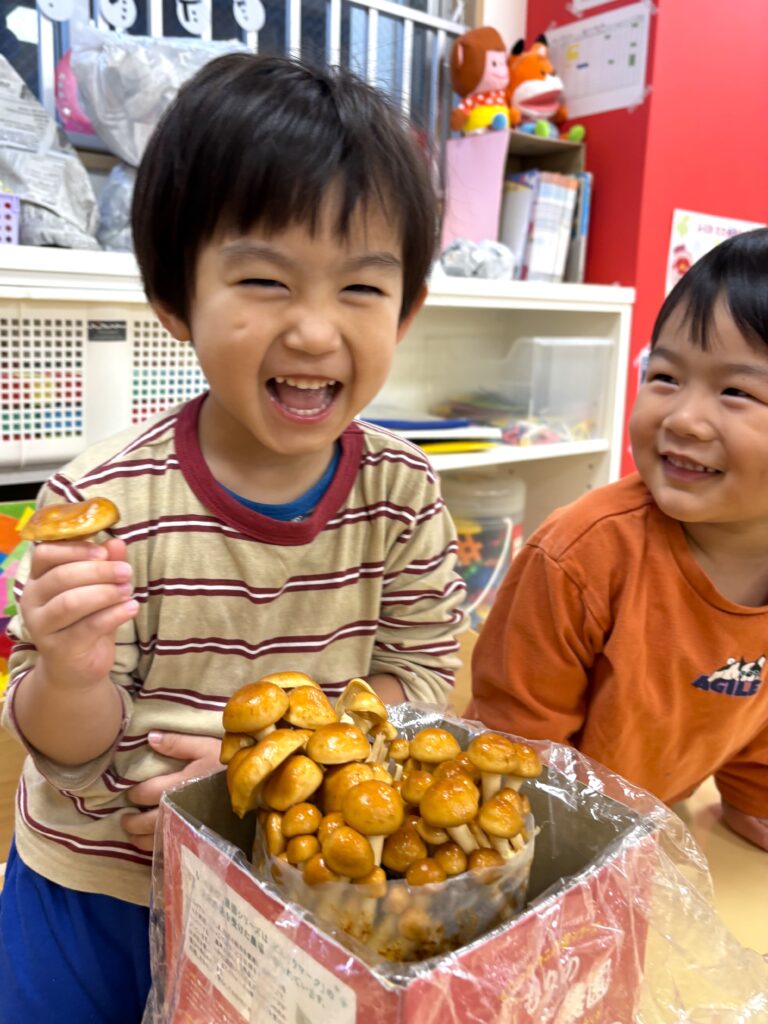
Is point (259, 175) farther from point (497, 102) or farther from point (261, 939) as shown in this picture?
point (497, 102)

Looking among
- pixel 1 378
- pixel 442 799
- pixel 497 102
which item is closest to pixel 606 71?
pixel 497 102

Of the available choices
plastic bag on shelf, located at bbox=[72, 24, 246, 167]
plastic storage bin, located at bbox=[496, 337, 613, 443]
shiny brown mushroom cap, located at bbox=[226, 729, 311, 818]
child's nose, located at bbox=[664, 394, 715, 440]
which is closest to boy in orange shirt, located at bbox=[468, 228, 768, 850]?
child's nose, located at bbox=[664, 394, 715, 440]

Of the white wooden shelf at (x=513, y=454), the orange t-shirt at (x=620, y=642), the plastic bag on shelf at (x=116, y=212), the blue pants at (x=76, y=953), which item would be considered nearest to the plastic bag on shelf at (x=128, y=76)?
the plastic bag on shelf at (x=116, y=212)

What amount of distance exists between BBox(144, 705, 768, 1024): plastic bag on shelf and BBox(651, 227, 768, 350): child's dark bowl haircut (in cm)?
38

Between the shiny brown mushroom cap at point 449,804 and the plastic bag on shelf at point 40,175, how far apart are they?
1.06 metres

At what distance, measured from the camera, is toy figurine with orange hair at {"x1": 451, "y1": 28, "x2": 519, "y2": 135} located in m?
1.87

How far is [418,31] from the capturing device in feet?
6.39

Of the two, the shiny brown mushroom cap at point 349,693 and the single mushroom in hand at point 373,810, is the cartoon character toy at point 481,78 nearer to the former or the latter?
the shiny brown mushroom cap at point 349,693

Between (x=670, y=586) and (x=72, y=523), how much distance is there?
554 millimetres

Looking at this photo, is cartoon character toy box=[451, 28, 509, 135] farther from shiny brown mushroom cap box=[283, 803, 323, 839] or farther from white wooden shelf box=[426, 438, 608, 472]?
shiny brown mushroom cap box=[283, 803, 323, 839]

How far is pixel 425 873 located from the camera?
0.39 metres

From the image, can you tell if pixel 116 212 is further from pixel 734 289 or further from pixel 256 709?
pixel 256 709

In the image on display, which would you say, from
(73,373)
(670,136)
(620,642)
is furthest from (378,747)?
(670,136)

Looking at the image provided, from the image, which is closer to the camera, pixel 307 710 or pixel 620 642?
pixel 307 710
